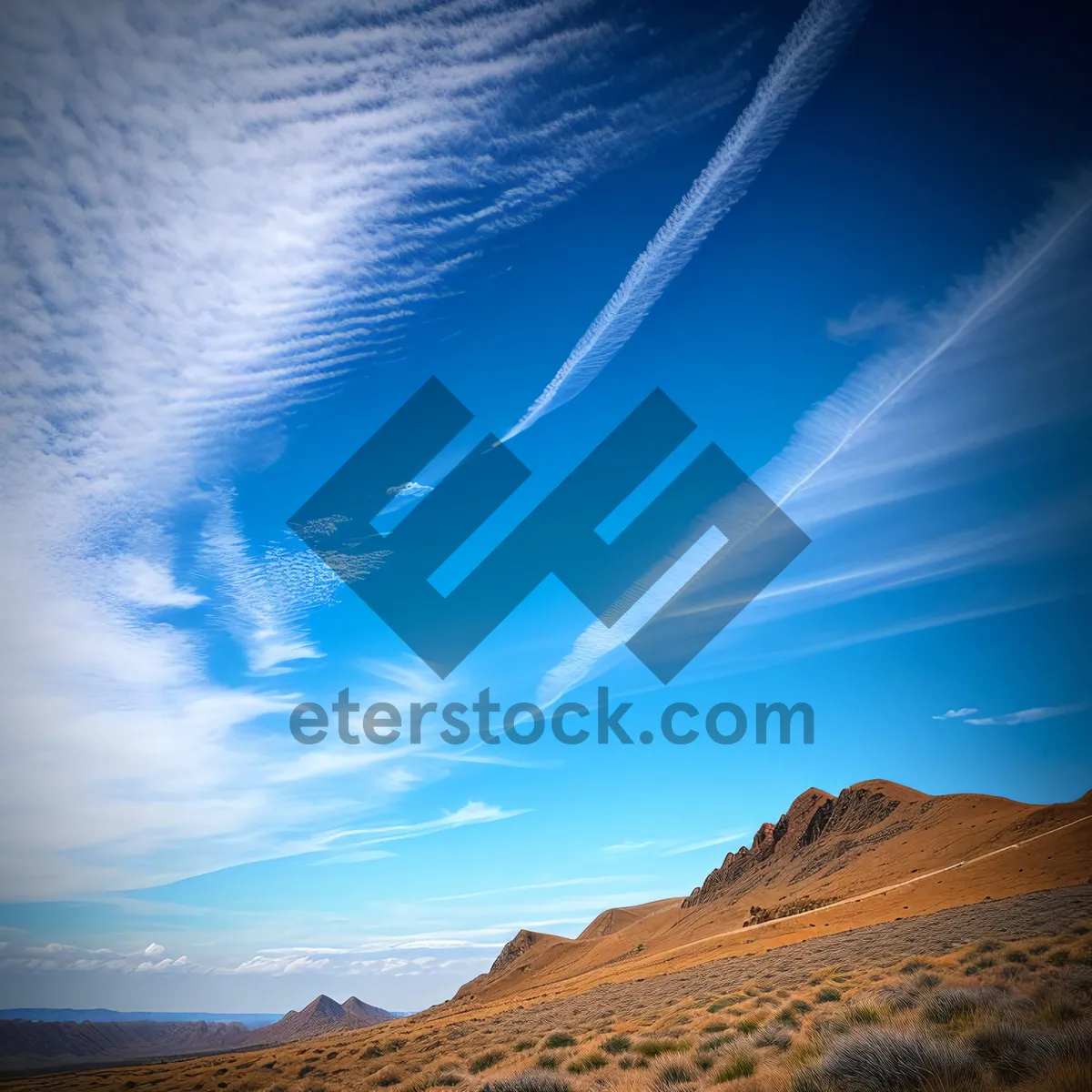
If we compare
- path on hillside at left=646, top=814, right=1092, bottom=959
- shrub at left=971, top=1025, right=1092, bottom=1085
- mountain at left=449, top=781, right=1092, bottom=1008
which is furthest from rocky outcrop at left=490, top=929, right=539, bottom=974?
shrub at left=971, top=1025, right=1092, bottom=1085

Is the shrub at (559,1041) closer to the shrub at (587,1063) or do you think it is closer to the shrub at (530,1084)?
the shrub at (587,1063)

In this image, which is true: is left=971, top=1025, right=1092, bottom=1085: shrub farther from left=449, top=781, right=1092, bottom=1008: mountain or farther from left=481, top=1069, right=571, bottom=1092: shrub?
left=449, top=781, right=1092, bottom=1008: mountain

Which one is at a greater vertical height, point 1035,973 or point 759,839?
point 759,839

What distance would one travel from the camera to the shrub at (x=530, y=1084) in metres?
9.26

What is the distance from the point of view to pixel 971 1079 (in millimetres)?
5973

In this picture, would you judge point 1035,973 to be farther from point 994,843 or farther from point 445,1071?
point 994,843

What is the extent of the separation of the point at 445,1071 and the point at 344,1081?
184 inches

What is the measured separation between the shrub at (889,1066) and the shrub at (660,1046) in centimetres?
582

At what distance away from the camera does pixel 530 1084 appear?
9492 mm

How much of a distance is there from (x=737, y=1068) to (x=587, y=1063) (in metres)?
4.60

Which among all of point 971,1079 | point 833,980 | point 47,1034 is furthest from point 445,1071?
point 47,1034

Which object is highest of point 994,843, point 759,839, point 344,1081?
point 759,839

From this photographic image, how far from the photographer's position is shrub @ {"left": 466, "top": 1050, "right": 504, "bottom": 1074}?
48.8 ft

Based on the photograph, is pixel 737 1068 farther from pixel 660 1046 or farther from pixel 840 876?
pixel 840 876
